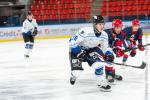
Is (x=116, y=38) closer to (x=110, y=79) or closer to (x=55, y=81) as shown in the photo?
(x=110, y=79)

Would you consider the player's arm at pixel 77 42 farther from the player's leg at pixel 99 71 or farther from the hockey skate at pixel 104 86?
the hockey skate at pixel 104 86

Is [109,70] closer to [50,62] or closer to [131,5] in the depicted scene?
[50,62]

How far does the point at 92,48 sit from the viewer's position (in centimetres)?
660

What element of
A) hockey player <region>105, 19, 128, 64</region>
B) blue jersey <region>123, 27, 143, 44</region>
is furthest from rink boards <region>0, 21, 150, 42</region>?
hockey player <region>105, 19, 128, 64</region>

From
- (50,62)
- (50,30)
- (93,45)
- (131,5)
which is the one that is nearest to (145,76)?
(93,45)

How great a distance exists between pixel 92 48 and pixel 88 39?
0.59 ft

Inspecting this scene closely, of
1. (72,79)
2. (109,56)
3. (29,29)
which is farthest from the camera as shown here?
(29,29)

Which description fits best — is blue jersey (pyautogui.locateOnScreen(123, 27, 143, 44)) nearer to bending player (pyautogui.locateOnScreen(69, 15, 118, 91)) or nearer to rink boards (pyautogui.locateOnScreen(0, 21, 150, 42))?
bending player (pyautogui.locateOnScreen(69, 15, 118, 91))

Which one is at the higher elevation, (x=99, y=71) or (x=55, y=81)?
(x=99, y=71)

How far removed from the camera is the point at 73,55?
6.58 metres

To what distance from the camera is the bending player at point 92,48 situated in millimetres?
6395

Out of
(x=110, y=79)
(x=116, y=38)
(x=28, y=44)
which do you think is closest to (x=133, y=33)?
(x=116, y=38)

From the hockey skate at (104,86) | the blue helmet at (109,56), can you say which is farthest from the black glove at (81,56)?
the hockey skate at (104,86)

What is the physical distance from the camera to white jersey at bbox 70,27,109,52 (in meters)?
6.45
